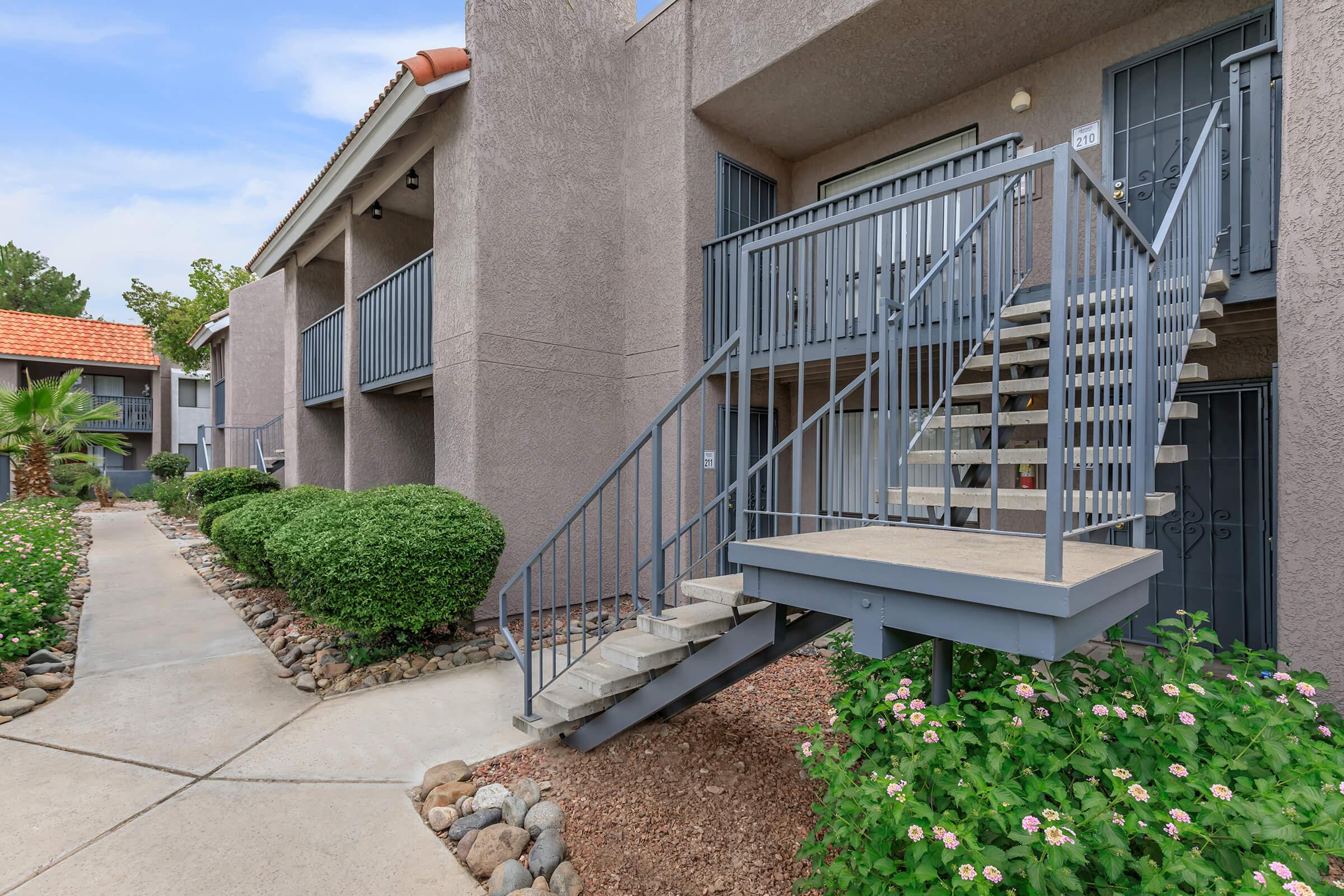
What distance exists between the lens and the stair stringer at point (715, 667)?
2.79 metres

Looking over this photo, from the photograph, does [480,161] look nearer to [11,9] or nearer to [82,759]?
[82,759]

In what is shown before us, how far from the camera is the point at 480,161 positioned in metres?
6.11

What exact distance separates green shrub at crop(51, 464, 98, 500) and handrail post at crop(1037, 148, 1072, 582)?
2044 cm

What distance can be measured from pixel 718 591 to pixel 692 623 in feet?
0.72

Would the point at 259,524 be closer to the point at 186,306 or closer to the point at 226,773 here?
the point at 226,773

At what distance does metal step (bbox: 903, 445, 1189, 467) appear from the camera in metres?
2.47

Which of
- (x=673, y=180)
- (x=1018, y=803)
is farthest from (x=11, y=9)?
(x=1018, y=803)

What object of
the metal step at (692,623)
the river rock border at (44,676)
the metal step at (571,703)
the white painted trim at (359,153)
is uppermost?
the white painted trim at (359,153)

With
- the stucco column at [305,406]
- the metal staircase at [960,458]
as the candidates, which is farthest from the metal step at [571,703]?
the stucco column at [305,406]

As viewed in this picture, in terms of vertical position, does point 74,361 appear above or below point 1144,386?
above

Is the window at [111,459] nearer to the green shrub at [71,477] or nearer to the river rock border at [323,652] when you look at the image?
the green shrub at [71,477]

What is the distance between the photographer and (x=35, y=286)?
28.1 metres

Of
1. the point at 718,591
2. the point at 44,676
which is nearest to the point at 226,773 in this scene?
the point at 44,676

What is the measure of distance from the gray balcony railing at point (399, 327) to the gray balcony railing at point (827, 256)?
308 centimetres
